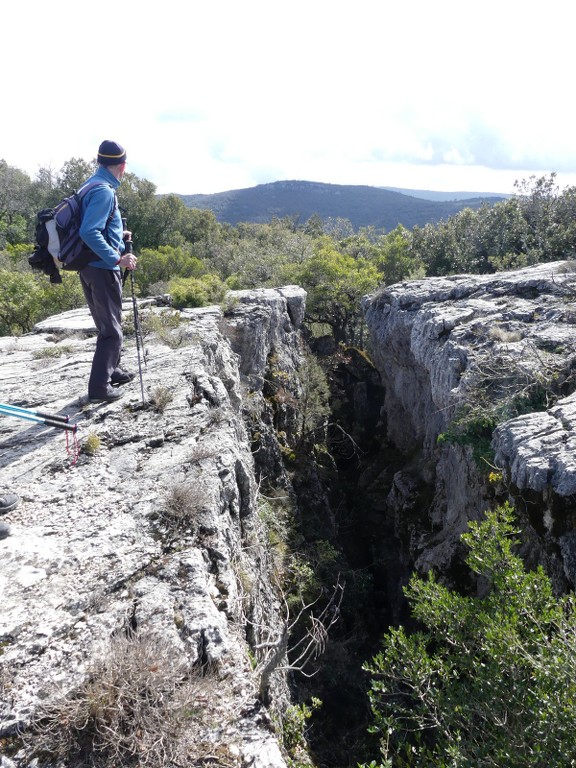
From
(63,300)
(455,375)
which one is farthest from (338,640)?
(63,300)

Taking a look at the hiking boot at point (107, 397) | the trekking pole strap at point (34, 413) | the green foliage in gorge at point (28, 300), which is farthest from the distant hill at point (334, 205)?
the trekking pole strap at point (34, 413)

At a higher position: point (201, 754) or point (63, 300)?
point (63, 300)

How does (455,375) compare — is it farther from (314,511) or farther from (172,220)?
(172,220)

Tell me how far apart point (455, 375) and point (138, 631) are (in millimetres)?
11374

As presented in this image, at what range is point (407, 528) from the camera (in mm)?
16422

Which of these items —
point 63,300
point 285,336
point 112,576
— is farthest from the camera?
point 285,336

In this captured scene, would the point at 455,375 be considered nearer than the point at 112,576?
No

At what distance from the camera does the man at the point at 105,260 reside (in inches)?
227

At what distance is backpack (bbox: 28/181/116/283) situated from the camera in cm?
586

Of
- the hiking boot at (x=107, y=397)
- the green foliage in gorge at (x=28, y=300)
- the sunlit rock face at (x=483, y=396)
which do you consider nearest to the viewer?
the hiking boot at (x=107, y=397)

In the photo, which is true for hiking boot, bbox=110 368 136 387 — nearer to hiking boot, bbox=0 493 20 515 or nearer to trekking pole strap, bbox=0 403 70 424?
trekking pole strap, bbox=0 403 70 424

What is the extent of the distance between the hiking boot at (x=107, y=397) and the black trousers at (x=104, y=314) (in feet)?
0.11

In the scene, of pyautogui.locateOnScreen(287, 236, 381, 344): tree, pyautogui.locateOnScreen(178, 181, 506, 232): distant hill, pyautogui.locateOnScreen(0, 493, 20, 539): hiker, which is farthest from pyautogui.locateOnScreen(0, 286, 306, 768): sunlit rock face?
pyautogui.locateOnScreen(178, 181, 506, 232): distant hill

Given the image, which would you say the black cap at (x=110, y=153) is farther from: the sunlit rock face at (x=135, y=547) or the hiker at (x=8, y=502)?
the hiker at (x=8, y=502)
